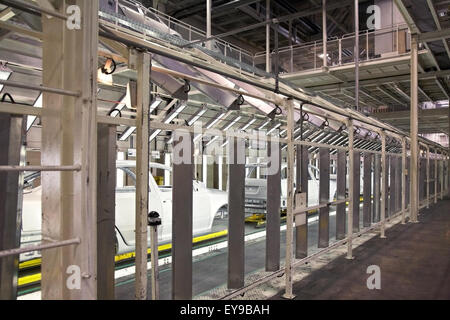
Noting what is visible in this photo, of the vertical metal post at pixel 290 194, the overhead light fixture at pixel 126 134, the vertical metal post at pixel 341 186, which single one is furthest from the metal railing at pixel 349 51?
the vertical metal post at pixel 290 194

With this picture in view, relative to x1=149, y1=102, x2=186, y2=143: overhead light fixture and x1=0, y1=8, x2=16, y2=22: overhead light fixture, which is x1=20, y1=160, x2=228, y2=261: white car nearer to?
x1=149, y1=102, x2=186, y2=143: overhead light fixture

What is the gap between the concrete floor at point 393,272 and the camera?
3547 mm

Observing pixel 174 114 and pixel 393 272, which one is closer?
pixel 393 272

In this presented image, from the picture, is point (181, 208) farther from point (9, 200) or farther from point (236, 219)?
point (9, 200)

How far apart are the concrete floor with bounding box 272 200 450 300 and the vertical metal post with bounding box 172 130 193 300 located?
1.29 meters

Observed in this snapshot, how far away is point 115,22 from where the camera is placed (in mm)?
2938

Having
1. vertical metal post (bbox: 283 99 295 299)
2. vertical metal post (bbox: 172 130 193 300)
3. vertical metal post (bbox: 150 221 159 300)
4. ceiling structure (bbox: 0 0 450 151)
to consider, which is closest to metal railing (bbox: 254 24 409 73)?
ceiling structure (bbox: 0 0 450 151)

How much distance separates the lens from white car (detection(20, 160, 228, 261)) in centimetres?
376

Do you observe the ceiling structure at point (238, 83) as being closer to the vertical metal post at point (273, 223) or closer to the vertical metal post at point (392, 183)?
the vertical metal post at point (273, 223)

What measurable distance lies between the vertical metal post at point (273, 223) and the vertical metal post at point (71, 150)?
7.63 ft

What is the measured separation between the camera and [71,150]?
5.83 ft

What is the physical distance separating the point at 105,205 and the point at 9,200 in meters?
0.52

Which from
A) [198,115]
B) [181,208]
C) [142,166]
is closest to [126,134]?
[198,115]
